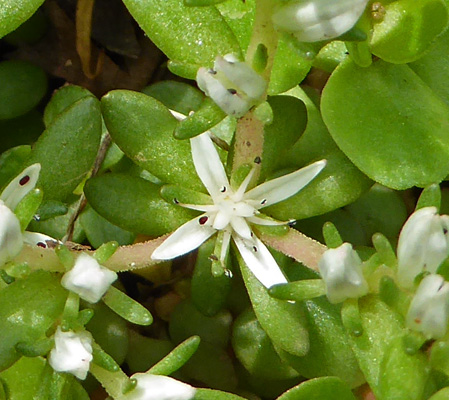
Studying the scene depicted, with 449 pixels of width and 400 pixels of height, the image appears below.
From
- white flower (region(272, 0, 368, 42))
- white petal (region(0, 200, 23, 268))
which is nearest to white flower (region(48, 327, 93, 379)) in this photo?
white petal (region(0, 200, 23, 268))

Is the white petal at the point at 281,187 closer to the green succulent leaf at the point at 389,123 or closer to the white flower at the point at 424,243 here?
the green succulent leaf at the point at 389,123

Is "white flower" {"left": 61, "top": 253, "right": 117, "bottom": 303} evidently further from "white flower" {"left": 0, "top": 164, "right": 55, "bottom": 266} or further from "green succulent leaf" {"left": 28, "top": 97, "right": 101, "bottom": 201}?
"green succulent leaf" {"left": 28, "top": 97, "right": 101, "bottom": 201}

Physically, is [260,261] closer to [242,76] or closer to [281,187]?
[281,187]

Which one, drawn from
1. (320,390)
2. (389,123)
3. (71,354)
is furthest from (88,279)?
(389,123)

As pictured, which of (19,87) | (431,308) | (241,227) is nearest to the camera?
(431,308)

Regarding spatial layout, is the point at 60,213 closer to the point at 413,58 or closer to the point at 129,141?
the point at 129,141

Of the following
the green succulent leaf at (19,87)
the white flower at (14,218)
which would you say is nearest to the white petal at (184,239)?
the white flower at (14,218)
